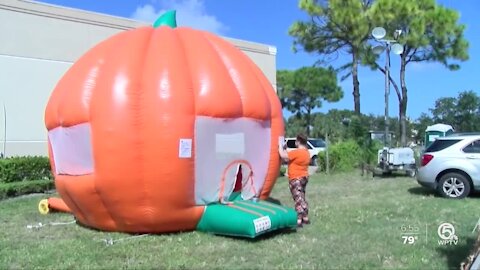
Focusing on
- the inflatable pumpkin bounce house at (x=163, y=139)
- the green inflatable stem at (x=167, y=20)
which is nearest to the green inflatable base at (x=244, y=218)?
the inflatable pumpkin bounce house at (x=163, y=139)

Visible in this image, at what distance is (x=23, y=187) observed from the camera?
14125mm

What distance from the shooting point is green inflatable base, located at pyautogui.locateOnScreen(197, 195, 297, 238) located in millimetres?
7230

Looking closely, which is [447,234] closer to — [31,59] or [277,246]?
[277,246]

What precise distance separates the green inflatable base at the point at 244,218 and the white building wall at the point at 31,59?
46.7 feet

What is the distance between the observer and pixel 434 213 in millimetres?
9812

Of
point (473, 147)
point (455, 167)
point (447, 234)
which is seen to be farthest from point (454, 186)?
point (447, 234)

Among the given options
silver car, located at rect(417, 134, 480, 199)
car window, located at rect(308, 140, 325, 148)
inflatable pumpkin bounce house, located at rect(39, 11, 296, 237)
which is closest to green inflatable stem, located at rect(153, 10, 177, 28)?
inflatable pumpkin bounce house, located at rect(39, 11, 296, 237)

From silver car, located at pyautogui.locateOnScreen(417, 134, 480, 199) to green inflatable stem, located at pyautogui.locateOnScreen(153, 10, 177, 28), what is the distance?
22.8 ft

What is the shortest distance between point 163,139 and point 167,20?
2.63m

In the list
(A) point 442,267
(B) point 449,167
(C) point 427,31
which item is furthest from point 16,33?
(C) point 427,31

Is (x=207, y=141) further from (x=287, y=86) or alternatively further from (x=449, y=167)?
(x=287, y=86)

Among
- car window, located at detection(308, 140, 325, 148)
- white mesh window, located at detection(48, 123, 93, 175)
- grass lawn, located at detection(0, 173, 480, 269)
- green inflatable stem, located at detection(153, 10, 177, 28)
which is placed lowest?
grass lawn, located at detection(0, 173, 480, 269)

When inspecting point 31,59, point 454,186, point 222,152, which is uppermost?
point 31,59

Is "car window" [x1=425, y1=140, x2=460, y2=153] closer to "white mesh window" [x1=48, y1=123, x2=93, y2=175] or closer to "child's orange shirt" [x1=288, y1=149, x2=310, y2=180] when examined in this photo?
"child's orange shirt" [x1=288, y1=149, x2=310, y2=180]
